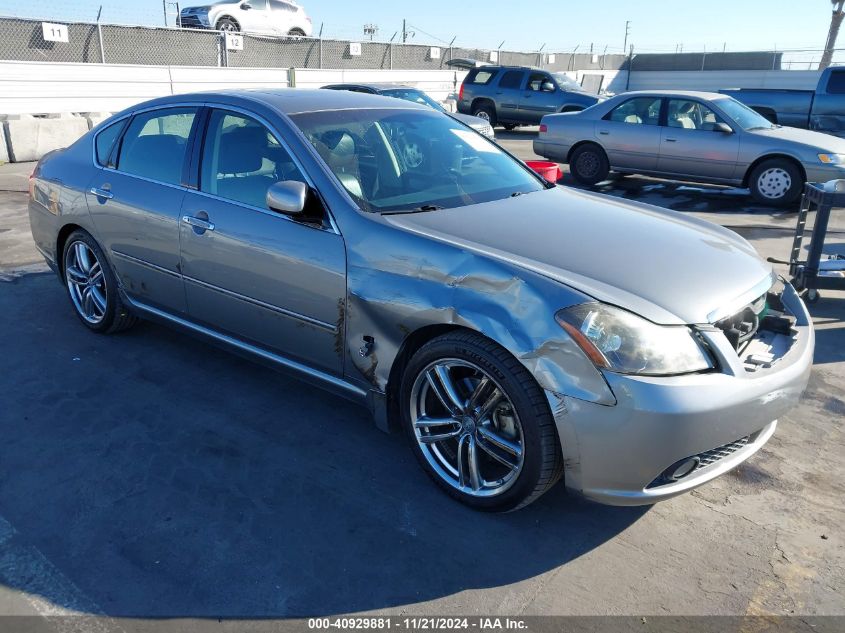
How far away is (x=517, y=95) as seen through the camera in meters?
18.7

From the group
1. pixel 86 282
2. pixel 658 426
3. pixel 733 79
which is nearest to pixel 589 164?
pixel 86 282

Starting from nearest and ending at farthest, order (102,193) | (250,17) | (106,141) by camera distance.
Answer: (102,193) → (106,141) → (250,17)

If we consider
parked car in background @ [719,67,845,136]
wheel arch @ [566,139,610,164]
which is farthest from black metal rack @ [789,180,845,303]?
parked car in background @ [719,67,845,136]

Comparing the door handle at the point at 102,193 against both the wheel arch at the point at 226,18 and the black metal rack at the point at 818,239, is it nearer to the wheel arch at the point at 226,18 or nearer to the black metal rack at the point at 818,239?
the black metal rack at the point at 818,239

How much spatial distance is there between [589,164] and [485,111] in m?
8.46

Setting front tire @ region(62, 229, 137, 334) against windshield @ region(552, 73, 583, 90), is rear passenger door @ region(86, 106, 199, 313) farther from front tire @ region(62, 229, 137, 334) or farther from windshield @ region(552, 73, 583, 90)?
windshield @ region(552, 73, 583, 90)

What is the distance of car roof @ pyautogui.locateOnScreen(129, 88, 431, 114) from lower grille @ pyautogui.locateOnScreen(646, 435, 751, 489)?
102 inches

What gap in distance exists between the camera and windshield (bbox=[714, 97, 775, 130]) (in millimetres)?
10039

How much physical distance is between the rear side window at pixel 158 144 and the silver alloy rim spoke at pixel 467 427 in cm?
208

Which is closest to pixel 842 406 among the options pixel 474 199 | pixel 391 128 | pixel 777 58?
pixel 474 199

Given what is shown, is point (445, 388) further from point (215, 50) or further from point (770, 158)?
point (215, 50)

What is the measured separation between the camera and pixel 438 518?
9.94 ft

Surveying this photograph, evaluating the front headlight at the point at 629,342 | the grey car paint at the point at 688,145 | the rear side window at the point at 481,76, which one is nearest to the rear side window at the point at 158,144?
the front headlight at the point at 629,342

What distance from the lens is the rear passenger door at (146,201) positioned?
410 cm
